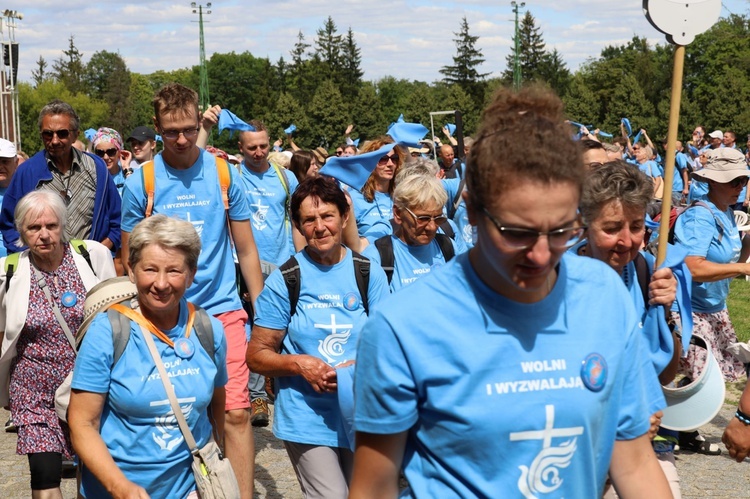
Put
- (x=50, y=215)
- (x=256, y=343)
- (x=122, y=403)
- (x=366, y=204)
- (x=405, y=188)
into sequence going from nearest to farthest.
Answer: (x=122, y=403) < (x=256, y=343) < (x=50, y=215) < (x=405, y=188) < (x=366, y=204)

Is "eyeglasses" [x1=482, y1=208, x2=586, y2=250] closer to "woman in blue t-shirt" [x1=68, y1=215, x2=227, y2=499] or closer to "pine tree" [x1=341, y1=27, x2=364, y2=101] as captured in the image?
"woman in blue t-shirt" [x1=68, y1=215, x2=227, y2=499]

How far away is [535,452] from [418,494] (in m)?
0.28

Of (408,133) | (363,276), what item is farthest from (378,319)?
(408,133)

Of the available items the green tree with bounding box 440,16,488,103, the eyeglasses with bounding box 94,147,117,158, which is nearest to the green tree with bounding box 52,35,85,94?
the green tree with bounding box 440,16,488,103

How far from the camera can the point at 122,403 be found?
3730 millimetres

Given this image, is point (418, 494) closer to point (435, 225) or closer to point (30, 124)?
point (435, 225)

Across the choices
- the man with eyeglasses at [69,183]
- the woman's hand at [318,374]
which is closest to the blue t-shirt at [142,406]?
→ the woman's hand at [318,374]

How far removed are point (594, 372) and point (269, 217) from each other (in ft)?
21.5

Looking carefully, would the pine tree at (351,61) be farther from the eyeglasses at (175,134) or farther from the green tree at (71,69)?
the eyeglasses at (175,134)

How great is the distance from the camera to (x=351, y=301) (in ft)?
14.9

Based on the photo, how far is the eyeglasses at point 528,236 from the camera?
2.05 m

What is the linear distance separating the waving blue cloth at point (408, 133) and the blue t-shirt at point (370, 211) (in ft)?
1.99

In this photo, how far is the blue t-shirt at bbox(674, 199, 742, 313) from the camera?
5.77m

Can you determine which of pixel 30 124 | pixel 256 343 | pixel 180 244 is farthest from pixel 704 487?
pixel 30 124
